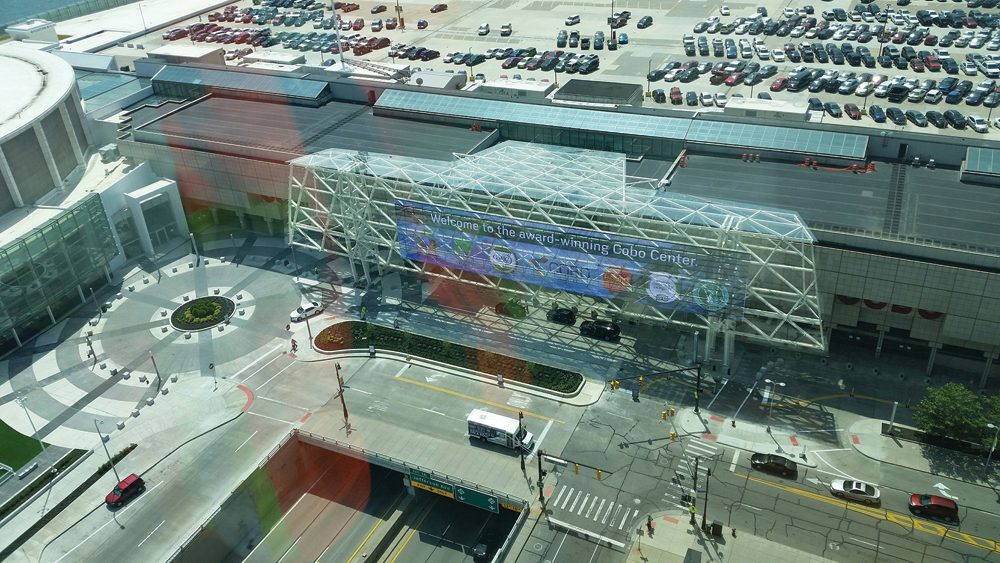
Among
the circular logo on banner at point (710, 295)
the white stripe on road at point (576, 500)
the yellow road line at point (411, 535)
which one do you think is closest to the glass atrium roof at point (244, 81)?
the circular logo on banner at point (710, 295)

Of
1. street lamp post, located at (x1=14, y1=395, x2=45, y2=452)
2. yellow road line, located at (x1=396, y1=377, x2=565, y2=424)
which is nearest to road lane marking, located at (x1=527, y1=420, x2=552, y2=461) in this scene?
yellow road line, located at (x1=396, y1=377, x2=565, y2=424)

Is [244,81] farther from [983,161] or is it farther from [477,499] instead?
[983,161]

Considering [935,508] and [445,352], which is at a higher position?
[935,508]

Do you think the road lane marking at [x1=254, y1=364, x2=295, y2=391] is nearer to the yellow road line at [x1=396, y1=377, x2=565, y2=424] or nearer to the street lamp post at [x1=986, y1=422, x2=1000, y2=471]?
the yellow road line at [x1=396, y1=377, x2=565, y2=424]

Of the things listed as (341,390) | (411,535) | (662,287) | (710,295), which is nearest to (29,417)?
(341,390)

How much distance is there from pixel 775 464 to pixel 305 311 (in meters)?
53.3

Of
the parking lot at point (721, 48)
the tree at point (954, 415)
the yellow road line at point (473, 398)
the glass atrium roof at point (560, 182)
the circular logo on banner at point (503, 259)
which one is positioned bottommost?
the yellow road line at point (473, 398)

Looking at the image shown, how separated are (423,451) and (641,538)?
21.0 metres

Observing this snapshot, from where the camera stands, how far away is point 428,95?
110875mm

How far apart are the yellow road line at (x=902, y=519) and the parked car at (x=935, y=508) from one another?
0.69 m

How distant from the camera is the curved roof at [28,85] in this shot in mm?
95188

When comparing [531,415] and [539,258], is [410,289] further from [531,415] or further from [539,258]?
[531,415]

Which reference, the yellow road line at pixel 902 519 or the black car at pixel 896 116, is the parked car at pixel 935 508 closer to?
the yellow road line at pixel 902 519

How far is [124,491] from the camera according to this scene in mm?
68375
